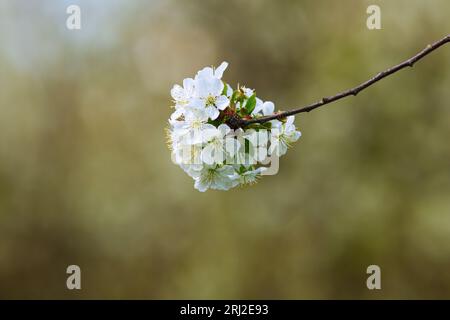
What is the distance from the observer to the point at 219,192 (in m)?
6.20

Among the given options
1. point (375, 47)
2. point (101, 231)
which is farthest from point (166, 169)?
point (375, 47)

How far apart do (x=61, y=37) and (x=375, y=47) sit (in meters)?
3.29

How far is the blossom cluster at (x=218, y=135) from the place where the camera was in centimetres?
155

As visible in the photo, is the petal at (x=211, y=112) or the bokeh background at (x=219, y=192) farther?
the bokeh background at (x=219, y=192)

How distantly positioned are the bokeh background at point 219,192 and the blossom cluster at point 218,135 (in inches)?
167

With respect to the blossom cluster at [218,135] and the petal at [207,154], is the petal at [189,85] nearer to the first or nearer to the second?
the blossom cluster at [218,135]

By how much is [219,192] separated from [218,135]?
4.69m

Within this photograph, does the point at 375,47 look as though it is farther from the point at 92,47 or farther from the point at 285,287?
the point at 92,47

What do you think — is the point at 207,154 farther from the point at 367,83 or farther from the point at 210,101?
the point at 367,83

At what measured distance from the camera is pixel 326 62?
5.88 metres

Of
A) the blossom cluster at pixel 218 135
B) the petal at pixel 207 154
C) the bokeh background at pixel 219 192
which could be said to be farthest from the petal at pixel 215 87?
the bokeh background at pixel 219 192

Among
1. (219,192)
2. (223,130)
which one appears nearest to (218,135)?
(223,130)

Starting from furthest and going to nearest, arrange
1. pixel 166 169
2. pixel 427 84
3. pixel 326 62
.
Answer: pixel 166 169 < pixel 326 62 < pixel 427 84

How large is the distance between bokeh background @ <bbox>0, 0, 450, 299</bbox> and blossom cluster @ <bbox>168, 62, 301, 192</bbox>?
13.9ft
